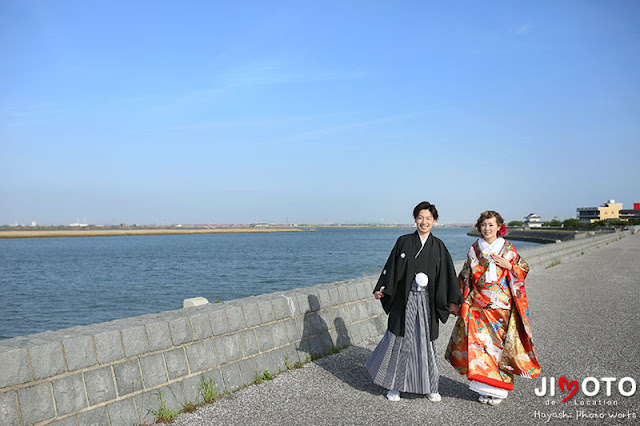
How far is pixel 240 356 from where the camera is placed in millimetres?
5410

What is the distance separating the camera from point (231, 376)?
17.2ft

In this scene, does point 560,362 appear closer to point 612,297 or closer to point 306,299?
point 306,299

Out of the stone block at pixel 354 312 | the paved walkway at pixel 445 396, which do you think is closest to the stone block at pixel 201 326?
the paved walkway at pixel 445 396

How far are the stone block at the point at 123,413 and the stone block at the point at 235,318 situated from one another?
1355 millimetres

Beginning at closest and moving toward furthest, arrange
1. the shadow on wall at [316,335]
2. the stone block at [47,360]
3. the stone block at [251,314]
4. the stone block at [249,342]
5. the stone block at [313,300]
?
1. the stone block at [47,360]
2. the stone block at [249,342]
3. the stone block at [251,314]
4. the shadow on wall at [316,335]
5. the stone block at [313,300]

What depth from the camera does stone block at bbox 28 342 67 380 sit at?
144 inches

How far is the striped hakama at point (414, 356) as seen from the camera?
4.93 meters

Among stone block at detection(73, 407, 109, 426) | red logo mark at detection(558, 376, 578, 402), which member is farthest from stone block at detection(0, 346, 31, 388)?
red logo mark at detection(558, 376, 578, 402)

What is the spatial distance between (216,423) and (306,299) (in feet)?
7.77

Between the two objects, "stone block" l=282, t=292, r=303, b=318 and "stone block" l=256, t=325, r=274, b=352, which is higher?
"stone block" l=282, t=292, r=303, b=318

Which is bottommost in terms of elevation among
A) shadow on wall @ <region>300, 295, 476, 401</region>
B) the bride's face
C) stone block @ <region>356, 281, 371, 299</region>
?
shadow on wall @ <region>300, 295, 476, 401</region>

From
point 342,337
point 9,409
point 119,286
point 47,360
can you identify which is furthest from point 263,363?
point 119,286

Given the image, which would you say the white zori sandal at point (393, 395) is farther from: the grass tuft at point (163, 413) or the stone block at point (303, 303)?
the grass tuft at point (163, 413)

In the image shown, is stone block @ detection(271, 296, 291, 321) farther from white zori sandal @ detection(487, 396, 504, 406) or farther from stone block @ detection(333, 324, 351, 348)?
white zori sandal @ detection(487, 396, 504, 406)
